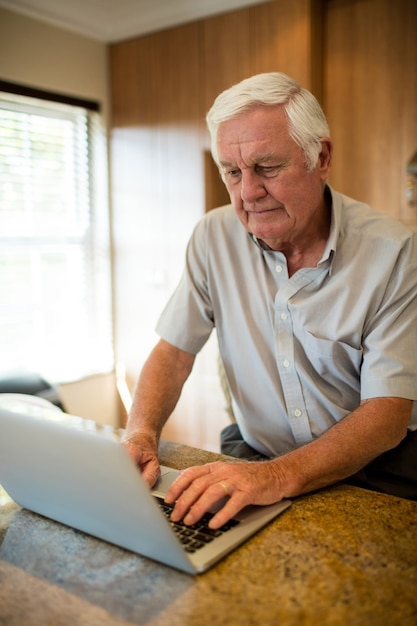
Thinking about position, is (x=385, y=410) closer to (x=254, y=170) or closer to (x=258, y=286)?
(x=258, y=286)

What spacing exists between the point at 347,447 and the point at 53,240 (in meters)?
2.81

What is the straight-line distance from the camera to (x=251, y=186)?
1341 mm

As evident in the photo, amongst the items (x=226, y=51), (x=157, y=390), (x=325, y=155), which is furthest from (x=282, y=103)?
(x=226, y=51)

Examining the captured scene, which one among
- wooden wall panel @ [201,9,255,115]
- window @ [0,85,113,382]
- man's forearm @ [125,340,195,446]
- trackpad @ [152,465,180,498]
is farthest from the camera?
window @ [0,85,113,382]

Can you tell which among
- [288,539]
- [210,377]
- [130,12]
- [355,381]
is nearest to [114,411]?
[210,377]

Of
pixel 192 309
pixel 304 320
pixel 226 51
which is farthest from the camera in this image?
pixel 226 51

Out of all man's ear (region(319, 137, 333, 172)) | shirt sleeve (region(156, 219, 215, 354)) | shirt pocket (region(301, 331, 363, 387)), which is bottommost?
shirt pocket (region(301, 331, 363, 387))

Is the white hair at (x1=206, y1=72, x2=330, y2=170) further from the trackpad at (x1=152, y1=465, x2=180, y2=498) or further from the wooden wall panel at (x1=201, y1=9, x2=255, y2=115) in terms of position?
the wooden wall panel at (x1=201, y1=9, x2=255, y2=115)

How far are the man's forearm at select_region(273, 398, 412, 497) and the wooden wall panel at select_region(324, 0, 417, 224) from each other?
1.81 metres

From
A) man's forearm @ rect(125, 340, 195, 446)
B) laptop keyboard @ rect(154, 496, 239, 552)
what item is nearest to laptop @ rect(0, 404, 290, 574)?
laptop keyboard @ rect(154, 496, 239, 552)

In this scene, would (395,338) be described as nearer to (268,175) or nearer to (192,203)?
(268,175)

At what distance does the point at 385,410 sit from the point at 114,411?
115 inches

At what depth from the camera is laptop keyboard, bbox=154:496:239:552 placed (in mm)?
893

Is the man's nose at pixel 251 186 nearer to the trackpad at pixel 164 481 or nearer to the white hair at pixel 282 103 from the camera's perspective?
the white hair at pixel 282 103
